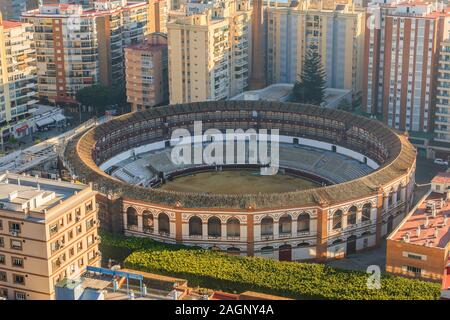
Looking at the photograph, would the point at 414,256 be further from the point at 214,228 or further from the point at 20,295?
the point at 20,295

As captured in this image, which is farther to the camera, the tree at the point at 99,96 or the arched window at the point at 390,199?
the tree at the point at 99,96

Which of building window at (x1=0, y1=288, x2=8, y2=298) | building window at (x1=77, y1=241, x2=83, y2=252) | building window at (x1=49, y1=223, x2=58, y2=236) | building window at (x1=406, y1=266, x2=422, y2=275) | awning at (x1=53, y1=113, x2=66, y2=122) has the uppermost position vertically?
building window at (x1=49, y1=223, x2=58, y2=236)

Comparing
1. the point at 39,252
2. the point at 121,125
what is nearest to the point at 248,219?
the point at 39,252

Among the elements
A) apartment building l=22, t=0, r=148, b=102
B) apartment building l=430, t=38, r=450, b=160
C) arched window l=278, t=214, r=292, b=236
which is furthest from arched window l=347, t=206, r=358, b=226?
apartment building l=22, t=0, r=148, b=102

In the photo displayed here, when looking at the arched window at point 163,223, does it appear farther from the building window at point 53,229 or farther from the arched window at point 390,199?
the arched window at point 390,199

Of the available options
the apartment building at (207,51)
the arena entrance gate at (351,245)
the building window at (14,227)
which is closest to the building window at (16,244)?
the building window at (14,227)

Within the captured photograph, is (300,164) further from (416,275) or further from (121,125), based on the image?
(416,275)

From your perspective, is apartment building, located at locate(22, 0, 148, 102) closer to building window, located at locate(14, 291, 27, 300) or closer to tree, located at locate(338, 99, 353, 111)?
tree, located at locate(338, 99, 353, 111)
